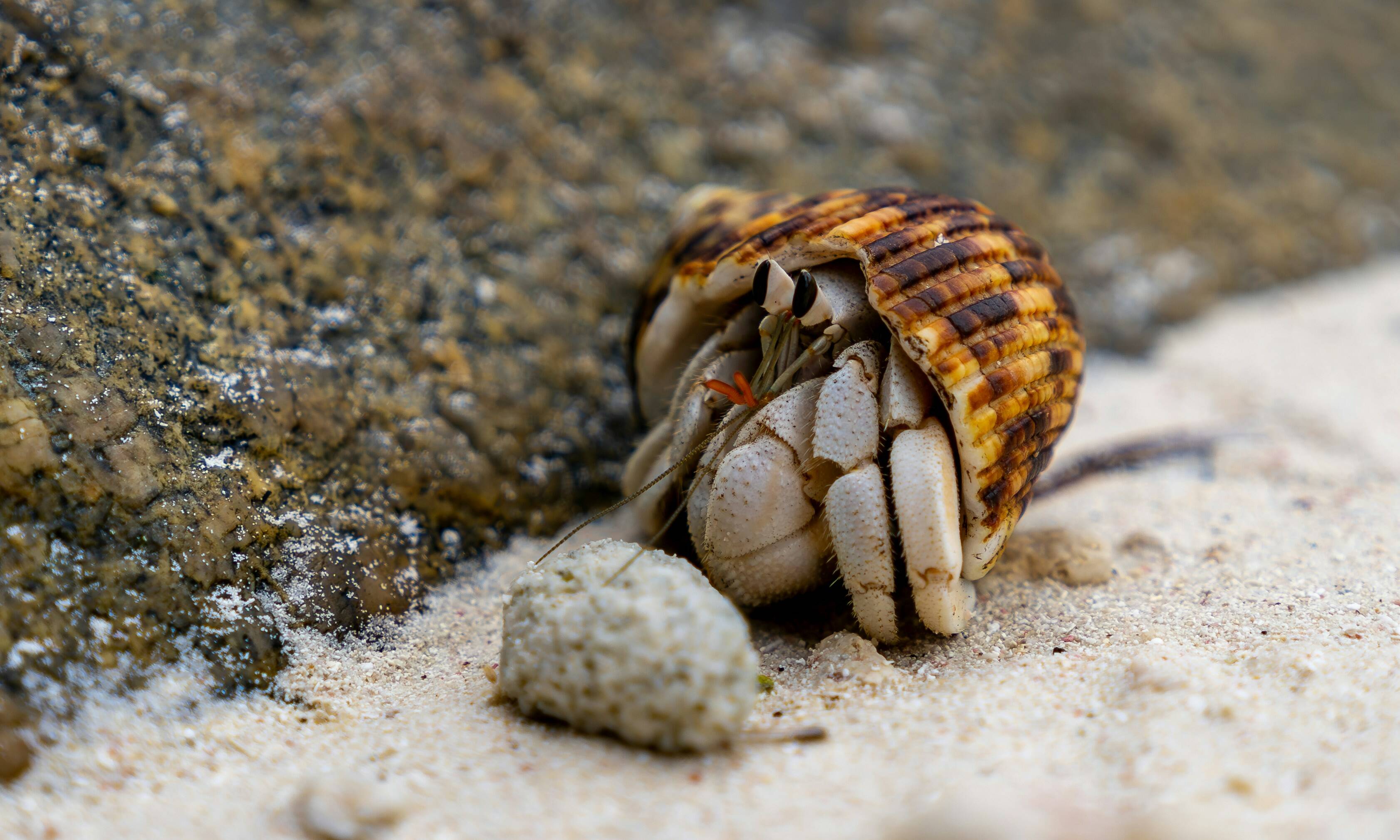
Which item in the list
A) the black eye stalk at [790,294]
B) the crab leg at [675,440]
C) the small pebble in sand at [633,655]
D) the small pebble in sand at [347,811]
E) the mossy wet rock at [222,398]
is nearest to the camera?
the small pebble in sand at [347,811]

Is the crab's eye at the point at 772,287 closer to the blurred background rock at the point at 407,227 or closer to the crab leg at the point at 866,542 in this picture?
the crab leg at the point at 866,542

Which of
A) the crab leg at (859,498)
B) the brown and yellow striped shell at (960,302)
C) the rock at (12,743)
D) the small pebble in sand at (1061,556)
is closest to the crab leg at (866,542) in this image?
the crab leg at (859,498)

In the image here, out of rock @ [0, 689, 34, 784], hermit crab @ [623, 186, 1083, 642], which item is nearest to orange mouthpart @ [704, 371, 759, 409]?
hermit crab @ [623, 186, 1083, 642]

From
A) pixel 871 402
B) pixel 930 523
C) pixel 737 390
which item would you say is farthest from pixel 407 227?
pixel 930 523

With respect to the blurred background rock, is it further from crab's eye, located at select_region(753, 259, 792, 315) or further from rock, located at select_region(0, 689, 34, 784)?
crab's eye, located at select_region(753, 259, 792, 315)

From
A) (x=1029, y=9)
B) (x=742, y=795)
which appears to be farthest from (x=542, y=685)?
(x=1029, y=9)
